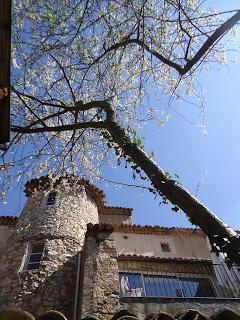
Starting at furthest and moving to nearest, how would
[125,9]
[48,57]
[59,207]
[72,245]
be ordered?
[59,207] < [72,245] < [48,57] < [125,9]

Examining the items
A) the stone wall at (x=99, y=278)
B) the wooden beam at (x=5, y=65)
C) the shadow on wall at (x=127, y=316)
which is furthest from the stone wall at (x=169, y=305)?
the wooden beam at (x=5, y=65)

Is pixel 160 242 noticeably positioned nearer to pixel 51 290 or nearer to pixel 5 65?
pixel 51 290

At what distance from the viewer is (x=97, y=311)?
7328mm

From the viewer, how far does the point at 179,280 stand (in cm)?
998

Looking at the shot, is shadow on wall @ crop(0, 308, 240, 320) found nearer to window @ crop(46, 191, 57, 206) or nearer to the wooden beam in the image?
the wooden beam

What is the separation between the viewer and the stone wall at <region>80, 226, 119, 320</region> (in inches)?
292

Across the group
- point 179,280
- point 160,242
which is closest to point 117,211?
point 160,242

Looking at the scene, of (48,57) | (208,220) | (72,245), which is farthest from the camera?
(72,245)

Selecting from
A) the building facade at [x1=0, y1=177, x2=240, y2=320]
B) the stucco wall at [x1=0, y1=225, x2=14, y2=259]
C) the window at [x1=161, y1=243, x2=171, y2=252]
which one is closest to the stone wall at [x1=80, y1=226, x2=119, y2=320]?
the building facade at [x1=0, y1=177, x2=240, y2=320]

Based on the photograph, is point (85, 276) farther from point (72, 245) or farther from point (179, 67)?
point (179, 67)

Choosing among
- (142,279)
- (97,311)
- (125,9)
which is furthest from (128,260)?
(125,9)

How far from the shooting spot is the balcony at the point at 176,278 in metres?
9.47

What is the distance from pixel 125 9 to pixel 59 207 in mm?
8936

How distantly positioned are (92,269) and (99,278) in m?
0.36
